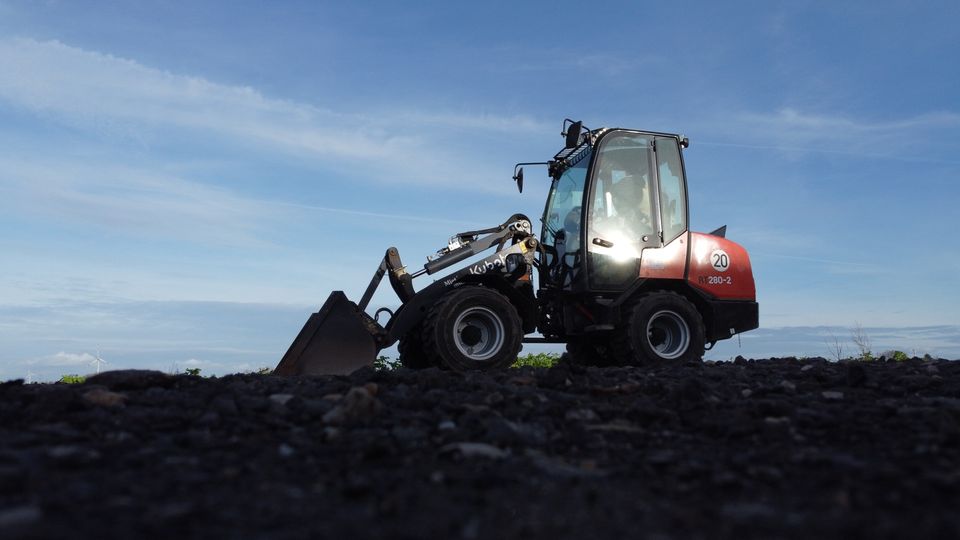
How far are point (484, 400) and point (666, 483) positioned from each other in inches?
76.9

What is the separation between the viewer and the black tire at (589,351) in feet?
34.7

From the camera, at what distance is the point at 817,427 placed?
4.86 metres

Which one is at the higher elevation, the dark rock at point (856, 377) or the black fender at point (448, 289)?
the black fender at point (448, 289)

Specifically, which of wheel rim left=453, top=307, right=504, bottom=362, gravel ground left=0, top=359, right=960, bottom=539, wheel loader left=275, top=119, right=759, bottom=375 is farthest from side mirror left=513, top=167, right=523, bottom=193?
gravel ground left=0, top=359, right=960, bottom=539

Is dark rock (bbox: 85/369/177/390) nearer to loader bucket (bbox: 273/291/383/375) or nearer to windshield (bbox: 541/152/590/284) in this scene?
loader bucket (bbox: 273/291/383/375)

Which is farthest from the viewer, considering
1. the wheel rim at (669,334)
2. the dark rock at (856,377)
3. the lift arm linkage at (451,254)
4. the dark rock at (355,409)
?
the wheel rim at (669,334)

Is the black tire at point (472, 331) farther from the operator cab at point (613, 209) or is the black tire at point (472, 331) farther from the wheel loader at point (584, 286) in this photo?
the operator cab at point (613, 209)

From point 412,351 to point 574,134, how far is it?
363cm

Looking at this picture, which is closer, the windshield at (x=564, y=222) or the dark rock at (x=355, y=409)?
the dark rock at (x=355, y=409)

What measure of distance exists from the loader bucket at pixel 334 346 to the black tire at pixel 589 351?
123 inches

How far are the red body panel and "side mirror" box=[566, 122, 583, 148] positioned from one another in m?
2.19

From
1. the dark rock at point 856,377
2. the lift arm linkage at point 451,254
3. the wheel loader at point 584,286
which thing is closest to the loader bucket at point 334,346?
the wheel loader at point 584,286

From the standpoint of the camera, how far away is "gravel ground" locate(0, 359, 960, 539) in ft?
9.72

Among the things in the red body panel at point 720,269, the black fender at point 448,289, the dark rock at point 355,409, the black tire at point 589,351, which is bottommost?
the dark rock at point 355,409
